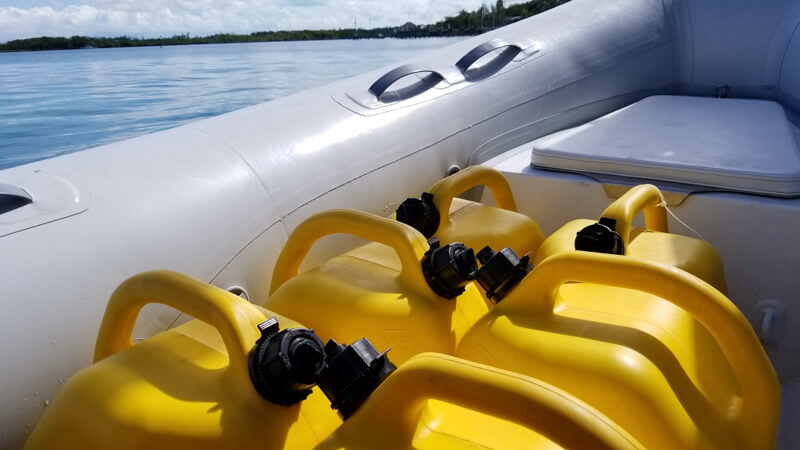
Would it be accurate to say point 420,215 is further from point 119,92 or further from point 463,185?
point 119,92

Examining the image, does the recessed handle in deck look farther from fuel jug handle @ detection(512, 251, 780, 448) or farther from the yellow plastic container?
fuel jug handle @ detection(512, 251, 780, 448)

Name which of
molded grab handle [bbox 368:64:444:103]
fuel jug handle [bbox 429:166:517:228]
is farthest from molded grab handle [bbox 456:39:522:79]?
fuel jug handle [bbox 429:166:517:228]

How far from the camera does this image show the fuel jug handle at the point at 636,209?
811mm

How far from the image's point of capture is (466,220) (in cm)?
100

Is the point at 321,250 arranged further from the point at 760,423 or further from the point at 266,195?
the point at 760,423

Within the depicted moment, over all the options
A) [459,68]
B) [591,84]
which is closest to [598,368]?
[459,68]

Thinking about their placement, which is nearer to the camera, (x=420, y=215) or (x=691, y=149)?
(x=420, y=215)

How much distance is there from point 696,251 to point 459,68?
813mm

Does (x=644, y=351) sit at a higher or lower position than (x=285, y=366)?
lower

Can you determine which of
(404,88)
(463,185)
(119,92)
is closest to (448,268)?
(463,185)

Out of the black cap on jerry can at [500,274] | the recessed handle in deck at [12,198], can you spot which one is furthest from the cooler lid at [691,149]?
the recessed handle in deck at [12,198]

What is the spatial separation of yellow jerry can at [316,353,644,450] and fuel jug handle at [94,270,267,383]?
0.13 metres

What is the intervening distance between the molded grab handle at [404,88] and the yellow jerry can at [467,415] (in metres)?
0.90

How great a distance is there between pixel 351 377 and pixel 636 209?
569mm
